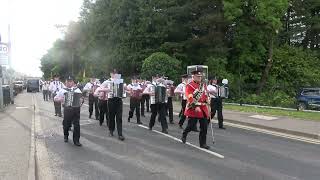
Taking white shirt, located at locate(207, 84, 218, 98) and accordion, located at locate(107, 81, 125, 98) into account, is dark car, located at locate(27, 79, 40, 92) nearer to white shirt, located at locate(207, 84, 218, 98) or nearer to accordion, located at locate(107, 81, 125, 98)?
white shirt, located at locate(207, 84, 218, 98)

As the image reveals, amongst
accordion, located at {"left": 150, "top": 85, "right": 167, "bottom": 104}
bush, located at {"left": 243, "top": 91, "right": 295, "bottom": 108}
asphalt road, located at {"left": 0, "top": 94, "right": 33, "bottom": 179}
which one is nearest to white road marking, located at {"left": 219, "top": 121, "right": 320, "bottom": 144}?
accordion, located at {"left": 150, "top": 85, "right": 167, "bottom": 104}

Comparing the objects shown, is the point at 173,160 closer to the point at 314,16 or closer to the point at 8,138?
the point at 8,138

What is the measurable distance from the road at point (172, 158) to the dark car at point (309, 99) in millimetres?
16373

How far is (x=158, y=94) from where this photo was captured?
55.5 feet

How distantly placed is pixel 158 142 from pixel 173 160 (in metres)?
3.11

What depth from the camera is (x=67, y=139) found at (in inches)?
575

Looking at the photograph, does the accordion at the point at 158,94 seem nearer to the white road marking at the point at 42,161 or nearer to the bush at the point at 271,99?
the white road marking at the point at 42,161

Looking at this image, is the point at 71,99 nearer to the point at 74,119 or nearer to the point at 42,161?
the point at 74,119

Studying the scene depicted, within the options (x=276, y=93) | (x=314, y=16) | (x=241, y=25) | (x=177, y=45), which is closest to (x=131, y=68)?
(x=177, y=45)

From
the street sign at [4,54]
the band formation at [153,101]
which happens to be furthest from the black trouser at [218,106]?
the street sign at [4,54]

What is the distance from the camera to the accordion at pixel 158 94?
1677 cm

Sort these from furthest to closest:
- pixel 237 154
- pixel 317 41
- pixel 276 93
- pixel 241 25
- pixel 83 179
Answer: pixel 317 41 → pixel 241 25 → pixel 276 93 → pixel 237 154 → pixel 83 179

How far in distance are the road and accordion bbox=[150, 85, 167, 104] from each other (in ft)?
3.55

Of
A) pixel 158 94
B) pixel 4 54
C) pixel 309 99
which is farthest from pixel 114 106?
pixel 309 99
